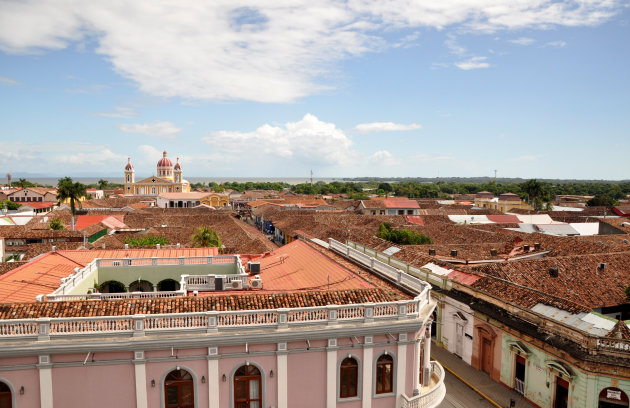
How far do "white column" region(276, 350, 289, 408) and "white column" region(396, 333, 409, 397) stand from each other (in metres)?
3.92

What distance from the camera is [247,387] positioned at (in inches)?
555

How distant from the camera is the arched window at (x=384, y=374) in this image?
1498cm

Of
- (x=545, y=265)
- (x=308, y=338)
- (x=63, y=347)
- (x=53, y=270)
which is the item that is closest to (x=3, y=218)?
(x=53, y=270)

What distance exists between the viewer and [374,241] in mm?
38656

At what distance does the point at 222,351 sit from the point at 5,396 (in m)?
6.36

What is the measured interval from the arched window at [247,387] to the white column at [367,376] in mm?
3565

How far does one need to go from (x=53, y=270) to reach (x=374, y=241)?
25249 millimetres

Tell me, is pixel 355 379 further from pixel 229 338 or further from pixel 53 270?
pixel 53 270

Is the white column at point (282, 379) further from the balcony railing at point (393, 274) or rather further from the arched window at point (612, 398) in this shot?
the arched window at point (612, 398)

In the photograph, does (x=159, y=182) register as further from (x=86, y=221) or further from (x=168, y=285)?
(x=168, y=285)

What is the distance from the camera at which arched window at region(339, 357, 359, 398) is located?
14.7 metres

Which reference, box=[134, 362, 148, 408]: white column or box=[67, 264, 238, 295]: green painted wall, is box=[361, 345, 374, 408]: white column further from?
box=[67, 264, 238, 295]: green painted wall

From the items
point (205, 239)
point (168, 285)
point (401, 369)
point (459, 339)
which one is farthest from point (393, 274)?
point (205, 239)

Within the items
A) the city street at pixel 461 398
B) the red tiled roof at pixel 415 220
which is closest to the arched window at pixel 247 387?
the city street at pixel 461 398
